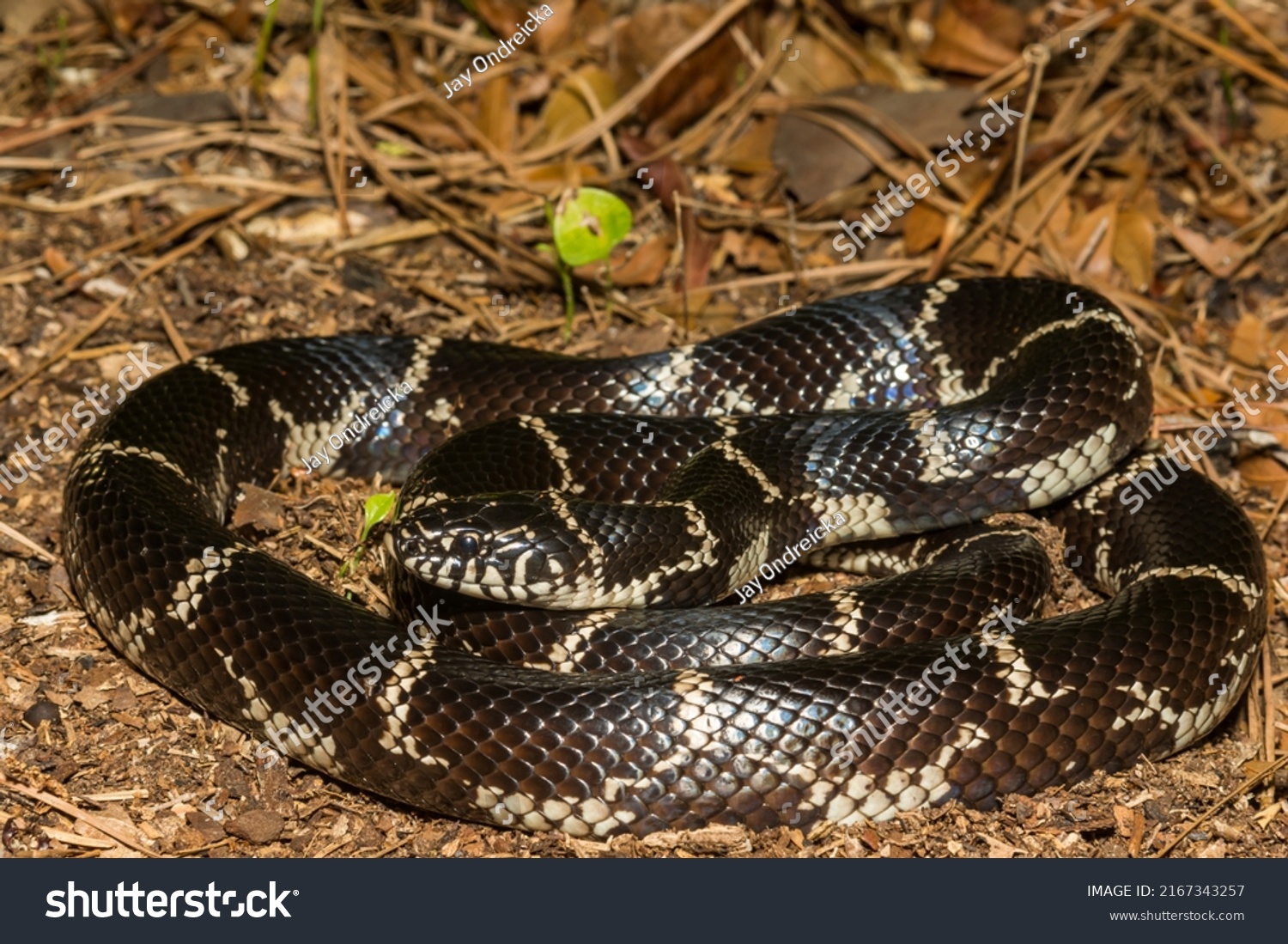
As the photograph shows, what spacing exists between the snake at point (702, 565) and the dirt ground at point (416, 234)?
1.60 feet

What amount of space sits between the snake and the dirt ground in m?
0.49

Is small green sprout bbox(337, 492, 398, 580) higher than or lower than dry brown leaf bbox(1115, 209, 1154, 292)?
lower

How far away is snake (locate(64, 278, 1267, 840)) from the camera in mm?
5316

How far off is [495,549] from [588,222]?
9.90 feet

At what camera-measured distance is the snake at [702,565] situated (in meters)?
5.32

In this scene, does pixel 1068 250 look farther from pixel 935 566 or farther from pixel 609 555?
pixel 609 555

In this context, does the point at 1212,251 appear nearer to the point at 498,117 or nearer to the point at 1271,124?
the point at 1271,124

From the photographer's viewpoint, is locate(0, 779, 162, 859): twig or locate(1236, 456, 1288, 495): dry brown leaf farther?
locate(1236, 456, 1288, 495): dry brown leaf

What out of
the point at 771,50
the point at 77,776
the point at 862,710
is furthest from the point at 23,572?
the point at 771,50

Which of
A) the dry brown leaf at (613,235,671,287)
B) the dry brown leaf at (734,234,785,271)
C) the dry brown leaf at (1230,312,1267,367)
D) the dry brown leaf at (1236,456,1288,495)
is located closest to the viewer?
the dry brown leaf at (1236,456,1288,495)

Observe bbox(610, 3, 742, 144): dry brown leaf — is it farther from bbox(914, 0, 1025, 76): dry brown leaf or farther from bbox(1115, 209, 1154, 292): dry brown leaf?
bbox(1115, 209, 1154, 292): dry brown leaf

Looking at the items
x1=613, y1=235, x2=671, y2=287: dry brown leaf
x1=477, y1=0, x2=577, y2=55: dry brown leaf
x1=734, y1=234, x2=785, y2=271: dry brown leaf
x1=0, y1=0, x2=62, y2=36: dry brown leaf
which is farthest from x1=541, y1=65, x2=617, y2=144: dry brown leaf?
x1=0, y1=0, x2=62, y2=36: dry brown leaf

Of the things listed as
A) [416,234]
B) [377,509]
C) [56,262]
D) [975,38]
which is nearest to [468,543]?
[377,509]

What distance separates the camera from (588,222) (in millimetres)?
8125
